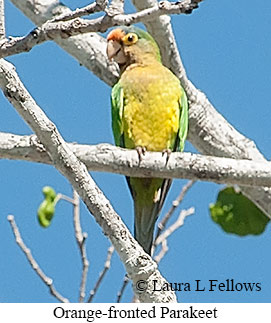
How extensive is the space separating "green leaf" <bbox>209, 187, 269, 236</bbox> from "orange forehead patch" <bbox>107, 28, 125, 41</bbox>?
116cm

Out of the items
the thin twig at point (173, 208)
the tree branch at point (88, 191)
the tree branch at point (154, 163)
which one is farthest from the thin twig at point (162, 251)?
the tree branch at point (88, 191)

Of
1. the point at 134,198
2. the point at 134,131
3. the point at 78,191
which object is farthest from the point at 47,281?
the point at 78,191

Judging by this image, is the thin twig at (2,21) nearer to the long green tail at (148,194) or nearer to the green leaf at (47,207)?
the long green tail at (148,194)

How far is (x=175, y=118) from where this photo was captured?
4176 millimetres

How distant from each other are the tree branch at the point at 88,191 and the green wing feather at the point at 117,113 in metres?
1.79

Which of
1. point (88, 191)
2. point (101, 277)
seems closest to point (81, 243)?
point (101, 277)

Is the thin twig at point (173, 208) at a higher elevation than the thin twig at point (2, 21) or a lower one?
higher

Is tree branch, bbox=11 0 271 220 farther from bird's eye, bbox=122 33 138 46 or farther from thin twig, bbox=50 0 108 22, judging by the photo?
thin twig, bbox=50 0 108 22

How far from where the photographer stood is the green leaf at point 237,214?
4012 mm

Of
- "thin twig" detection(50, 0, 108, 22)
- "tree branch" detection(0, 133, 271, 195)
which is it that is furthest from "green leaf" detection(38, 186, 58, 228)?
"thin twig" detection(50, 0, 108, 22)
